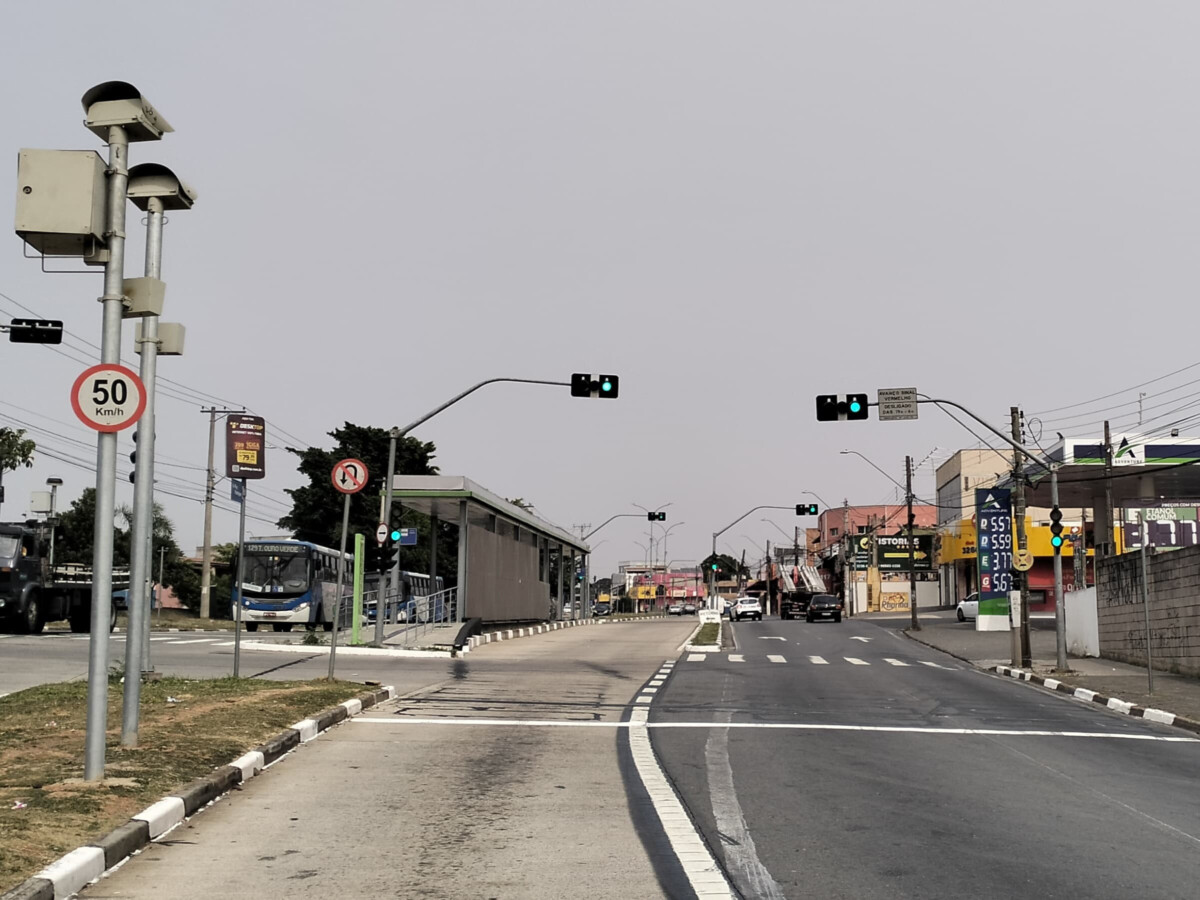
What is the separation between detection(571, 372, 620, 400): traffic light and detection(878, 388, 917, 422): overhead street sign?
238 inches

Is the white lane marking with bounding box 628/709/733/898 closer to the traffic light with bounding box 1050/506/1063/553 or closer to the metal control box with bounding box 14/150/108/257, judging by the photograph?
the metal control box with bounding box 14/150/108/257

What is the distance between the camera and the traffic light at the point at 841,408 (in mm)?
26375

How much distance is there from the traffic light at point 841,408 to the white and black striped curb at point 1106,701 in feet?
21.7

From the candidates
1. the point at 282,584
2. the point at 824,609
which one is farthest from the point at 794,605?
the point at 282,584

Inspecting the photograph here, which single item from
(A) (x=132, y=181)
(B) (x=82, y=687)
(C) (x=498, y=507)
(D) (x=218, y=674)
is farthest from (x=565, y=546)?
(A) (x=132, y=181)

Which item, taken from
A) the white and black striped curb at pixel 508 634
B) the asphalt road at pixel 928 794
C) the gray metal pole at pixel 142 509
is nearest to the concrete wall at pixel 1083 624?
the asphalt road at pixel 928 794

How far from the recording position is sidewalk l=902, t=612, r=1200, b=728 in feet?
64.5

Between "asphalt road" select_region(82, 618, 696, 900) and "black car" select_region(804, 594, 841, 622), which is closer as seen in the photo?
"asphalt road" select_region(82, 618, 696, 900)

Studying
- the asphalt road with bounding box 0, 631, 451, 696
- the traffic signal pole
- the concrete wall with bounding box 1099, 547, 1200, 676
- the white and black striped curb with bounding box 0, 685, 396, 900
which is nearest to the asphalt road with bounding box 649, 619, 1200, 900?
the white and black striped curb with bounding box 0, 685, 396, 900

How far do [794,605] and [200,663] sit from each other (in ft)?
188

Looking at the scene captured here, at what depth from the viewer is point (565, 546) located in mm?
62188

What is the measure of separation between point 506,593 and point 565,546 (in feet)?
59.4

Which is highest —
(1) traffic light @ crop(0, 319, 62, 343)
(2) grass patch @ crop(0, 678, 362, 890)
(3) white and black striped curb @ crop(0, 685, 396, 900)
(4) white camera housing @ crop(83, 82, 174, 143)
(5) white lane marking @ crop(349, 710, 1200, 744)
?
(1) traffic light @ crop(0, 319, 62, 343)

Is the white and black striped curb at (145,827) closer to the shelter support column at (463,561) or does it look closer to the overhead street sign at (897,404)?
the overhead street sign at (897,404)
